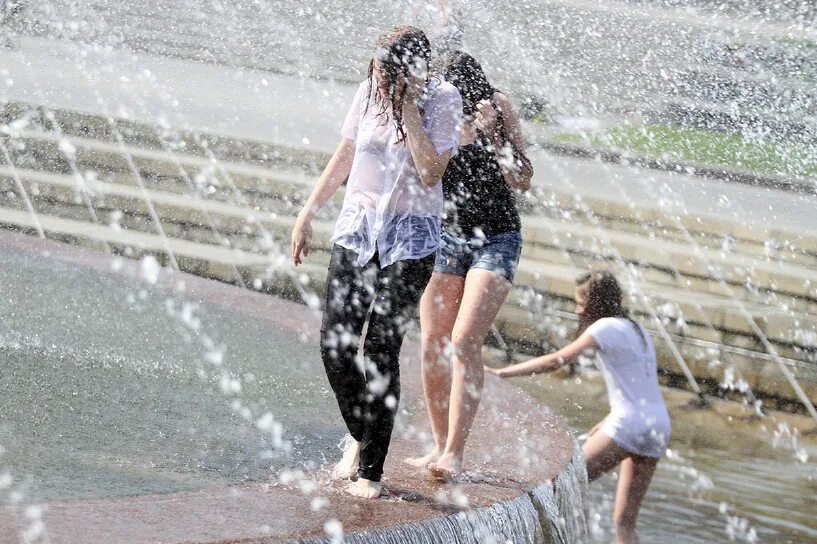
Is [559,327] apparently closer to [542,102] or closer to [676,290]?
[676,290]

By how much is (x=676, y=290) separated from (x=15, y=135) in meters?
5.64

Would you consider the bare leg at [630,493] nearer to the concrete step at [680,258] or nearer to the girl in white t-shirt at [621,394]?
the girl in white t-shirt at [621,394]

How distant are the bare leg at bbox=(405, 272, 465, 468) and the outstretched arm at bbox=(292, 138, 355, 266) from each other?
58cm

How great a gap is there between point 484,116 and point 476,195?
27cm

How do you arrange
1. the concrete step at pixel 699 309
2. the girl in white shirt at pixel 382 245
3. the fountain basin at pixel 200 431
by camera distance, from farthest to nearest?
the concrete step at pixel 699 309 → the girl in white shirt at pixel 382 245 → the fountain basin at pixel 200 431

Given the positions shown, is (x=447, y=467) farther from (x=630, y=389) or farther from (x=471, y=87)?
(x=630, y=389)

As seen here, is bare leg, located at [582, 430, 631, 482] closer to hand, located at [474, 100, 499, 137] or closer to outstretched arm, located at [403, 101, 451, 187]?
hand, located at [474, 100, 499, 137]

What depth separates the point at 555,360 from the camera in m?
5.27

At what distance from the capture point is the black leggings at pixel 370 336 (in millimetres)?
3773

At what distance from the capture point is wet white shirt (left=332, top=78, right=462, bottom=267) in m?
3.79

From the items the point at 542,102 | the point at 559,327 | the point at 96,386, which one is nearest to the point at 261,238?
the point at 559,327

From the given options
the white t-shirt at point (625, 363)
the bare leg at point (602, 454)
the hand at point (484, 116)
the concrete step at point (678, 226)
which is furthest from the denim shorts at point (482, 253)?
the concrete step at point (678, 226)

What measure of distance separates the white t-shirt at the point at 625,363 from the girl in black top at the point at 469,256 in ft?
3.07

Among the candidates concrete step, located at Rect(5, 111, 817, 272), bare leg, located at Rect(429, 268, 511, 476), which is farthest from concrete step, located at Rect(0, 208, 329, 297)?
bare leg, located at Rect(429, 268, 511, 476)
